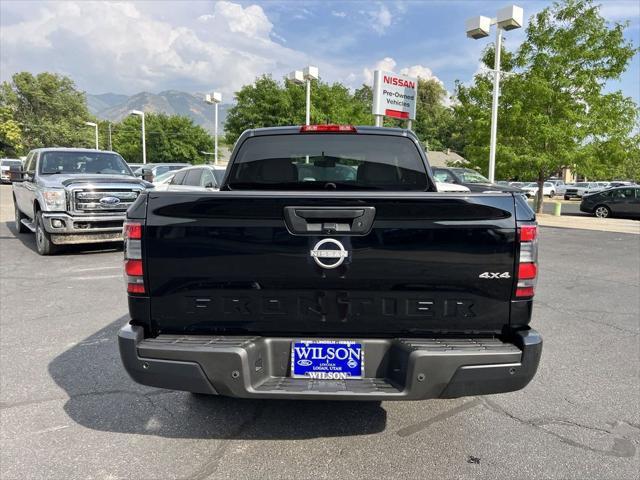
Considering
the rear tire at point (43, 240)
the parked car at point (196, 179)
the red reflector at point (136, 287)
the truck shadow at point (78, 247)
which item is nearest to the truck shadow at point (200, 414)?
the red reflector at point (136, 287)

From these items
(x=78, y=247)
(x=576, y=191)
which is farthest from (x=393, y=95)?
(x=576, y=191)

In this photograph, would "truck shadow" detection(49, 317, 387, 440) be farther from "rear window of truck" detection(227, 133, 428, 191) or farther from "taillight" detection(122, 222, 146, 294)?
"rear window of truck" detection(227, 133, 428, 191)

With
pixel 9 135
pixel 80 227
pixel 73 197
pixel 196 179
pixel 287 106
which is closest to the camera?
pixel 73 197

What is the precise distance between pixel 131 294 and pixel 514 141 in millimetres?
20593

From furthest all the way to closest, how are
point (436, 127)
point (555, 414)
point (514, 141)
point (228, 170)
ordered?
point (436, 127)
point (514, 141)
point (228, 170)
point (555, 414)

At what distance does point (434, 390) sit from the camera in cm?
245

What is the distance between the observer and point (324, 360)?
258 cm

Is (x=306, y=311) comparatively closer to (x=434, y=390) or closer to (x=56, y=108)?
(x=434, y=390)

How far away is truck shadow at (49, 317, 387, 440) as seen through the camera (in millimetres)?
3053

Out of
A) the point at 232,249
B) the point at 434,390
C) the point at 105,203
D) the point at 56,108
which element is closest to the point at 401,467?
the point at 434,390

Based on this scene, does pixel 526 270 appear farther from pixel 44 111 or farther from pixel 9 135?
pixel 44 111

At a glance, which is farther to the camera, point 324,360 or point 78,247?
point 78,247

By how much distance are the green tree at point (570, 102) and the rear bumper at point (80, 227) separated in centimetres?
1593

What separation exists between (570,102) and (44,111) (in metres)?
82.4
